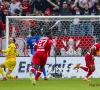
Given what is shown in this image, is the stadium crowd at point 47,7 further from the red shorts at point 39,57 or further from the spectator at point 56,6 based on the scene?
the red shorts at point 39,57

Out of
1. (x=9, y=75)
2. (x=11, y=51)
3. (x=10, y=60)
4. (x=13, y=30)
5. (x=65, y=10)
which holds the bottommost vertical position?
(x=9, y=75)

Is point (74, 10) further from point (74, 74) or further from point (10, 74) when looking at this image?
point (10, 74)

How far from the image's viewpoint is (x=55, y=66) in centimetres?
2372

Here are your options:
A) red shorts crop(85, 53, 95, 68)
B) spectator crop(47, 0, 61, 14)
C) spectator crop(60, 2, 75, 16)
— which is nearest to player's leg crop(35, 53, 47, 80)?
red shorts crop(85, 53, 95, 68)

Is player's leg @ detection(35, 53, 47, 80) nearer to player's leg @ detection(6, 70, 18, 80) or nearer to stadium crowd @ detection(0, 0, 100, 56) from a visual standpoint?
player's leg @ detection(6, 70, 18, 80)

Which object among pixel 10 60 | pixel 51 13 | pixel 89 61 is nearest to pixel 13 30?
pixel 10 60

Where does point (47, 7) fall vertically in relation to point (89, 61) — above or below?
above

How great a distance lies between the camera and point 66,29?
24.6 meters

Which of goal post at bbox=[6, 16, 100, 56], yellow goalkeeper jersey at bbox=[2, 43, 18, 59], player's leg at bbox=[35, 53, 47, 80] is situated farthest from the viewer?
goal post at bbox=[6, 16, 100, 56]

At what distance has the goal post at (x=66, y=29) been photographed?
24.0 m

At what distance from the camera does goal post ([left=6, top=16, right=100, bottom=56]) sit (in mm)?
24031

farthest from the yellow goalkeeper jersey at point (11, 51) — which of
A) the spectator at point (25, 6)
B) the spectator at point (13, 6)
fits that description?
the spectator at point (25, 6)

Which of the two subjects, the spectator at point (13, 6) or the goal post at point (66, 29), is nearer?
the goal post at point (66, 29)

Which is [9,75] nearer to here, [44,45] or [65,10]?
[44,45]
